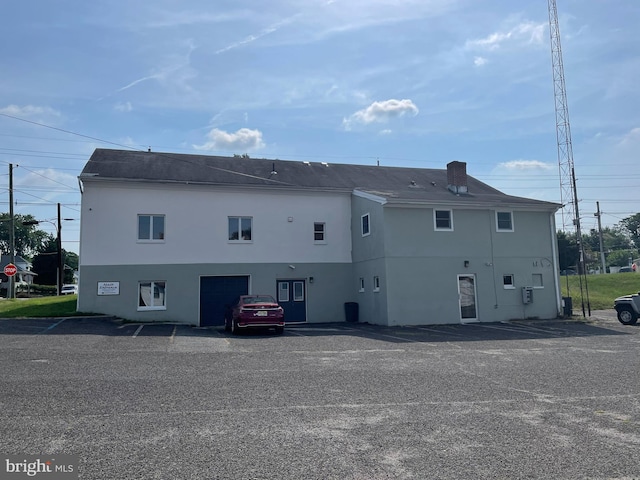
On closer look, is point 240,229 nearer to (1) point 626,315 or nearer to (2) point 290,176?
(2) point 290,176

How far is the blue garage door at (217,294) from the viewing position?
22.6 metres

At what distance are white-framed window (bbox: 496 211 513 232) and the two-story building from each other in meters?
0.05

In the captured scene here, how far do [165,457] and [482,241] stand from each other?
Answer: 19.5 metres

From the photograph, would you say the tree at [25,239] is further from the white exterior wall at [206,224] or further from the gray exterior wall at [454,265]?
the gray exterior wall at [454,265]

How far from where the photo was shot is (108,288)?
21.2m

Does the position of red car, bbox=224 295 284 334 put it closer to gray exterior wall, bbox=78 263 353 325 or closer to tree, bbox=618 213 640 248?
gray exterior wall, bbox=78 263 353 325

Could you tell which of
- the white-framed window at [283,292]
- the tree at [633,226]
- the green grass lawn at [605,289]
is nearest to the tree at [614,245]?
the tree at [633,226]

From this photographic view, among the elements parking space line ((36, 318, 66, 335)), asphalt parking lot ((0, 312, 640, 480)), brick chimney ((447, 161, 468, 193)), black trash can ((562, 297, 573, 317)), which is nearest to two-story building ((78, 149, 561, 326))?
black trash can ((562, 297, 573, 317))

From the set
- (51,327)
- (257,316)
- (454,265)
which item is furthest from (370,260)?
(51,327)

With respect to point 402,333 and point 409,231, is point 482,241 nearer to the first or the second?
point 409,231

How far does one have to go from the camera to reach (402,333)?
57.9 feet

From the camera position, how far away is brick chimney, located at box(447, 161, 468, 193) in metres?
25.7

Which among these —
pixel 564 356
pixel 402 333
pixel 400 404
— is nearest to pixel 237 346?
pixel 402 333

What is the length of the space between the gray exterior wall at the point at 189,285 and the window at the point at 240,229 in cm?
132
